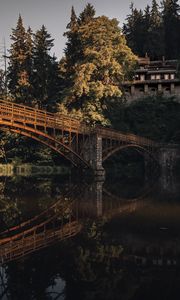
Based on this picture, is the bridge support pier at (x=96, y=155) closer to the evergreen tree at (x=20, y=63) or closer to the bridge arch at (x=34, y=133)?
the bridge arch at (x=34, y=133)

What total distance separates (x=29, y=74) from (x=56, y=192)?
38177 mm

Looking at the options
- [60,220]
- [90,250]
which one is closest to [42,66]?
[60,220]

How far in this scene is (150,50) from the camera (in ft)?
290

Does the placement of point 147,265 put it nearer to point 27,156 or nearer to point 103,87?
point 103,87

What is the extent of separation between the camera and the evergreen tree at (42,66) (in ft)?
199

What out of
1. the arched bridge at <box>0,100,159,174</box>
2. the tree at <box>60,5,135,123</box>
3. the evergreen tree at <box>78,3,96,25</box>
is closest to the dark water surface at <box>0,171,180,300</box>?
the arched bridge at <box>0,100,159,174</box>

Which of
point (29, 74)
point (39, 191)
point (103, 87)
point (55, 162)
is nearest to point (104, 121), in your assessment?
point (103, 87)

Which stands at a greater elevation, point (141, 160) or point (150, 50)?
point (150, 50)

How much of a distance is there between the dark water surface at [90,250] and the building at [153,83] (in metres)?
50.1

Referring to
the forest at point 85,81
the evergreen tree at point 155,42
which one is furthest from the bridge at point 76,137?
the evergreen tree at point 155,42

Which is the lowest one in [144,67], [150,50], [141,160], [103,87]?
[141,160]

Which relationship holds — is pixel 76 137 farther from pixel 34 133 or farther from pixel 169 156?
pixel 169 156

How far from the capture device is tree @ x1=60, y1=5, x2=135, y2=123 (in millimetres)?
51594

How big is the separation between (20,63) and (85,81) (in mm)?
16556
